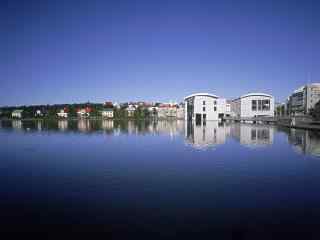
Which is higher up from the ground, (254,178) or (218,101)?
(218,101)

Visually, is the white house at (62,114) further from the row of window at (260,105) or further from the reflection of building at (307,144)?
the reflection of building at (307,144)

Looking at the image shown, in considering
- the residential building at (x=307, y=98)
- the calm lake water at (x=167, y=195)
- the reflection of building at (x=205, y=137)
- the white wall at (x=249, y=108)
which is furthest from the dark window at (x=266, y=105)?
the calm lake water at (x=167, y=195)

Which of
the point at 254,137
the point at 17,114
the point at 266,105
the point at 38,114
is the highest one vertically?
the point at 266,105

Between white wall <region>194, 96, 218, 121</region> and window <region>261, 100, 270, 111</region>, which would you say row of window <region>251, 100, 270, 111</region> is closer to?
window <region>261, 100, 270, 111</region>

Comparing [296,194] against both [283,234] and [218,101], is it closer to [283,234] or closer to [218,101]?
[283,234]

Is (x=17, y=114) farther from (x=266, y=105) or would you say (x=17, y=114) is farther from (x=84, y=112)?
(x=266, y=105)

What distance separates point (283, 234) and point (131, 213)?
139 inches

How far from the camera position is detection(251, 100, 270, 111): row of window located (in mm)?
82750

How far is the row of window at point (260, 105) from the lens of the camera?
82.8 meters

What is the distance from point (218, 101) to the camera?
87875 millimetres

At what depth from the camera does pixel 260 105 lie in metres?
83.2

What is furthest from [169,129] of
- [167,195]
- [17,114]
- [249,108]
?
[17,114]

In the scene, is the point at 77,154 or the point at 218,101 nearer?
the point at 77,154

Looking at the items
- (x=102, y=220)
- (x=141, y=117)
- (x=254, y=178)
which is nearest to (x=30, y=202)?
(x=102, y=220)
